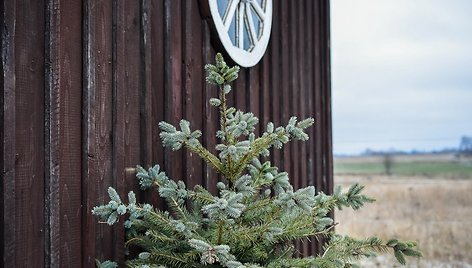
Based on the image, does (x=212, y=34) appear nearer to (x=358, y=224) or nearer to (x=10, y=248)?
(x=10, y=248)

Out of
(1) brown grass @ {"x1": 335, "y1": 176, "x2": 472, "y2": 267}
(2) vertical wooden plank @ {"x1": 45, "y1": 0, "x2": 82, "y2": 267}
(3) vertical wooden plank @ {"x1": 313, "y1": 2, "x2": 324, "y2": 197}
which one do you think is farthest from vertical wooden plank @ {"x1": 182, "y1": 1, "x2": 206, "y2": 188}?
(1) brown grass @ {"x1": 335, "y1": 176, "x2": 472, "y2": 267}

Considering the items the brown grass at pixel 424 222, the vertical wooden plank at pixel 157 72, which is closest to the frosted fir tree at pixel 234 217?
the vertical wooden plank at pixel 157 72

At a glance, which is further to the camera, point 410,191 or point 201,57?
point 410,191

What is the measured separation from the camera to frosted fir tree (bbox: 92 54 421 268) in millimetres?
2074

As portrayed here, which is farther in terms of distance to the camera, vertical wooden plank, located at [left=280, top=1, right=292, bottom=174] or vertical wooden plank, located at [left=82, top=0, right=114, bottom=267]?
vertical wooden plank, located at [left=280, top=1, right=292, bottom=174]

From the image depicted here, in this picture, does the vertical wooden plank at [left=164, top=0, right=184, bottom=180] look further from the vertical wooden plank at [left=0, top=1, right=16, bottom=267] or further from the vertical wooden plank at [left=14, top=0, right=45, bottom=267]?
the vertical wooden plank at [left=0, top=1, right=16, bottom=267]

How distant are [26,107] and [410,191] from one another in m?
18.8

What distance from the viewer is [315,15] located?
16.8 feet

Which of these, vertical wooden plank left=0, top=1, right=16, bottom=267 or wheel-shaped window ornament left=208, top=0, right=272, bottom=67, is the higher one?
wheel-shaped window ornament left=208, top=0, right=272, bottom=67

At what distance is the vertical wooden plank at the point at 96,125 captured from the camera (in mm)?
2285

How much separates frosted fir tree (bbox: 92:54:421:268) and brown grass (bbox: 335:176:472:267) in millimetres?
5979

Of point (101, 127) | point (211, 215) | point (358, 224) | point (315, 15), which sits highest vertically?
point (315, 15)

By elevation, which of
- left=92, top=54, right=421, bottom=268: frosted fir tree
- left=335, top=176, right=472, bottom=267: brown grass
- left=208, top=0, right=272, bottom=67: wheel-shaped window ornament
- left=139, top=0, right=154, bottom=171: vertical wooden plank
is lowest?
left=335, top=176, right=472, bottom=267: brown grass

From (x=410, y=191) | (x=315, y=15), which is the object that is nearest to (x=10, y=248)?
(x=315, y=15)
